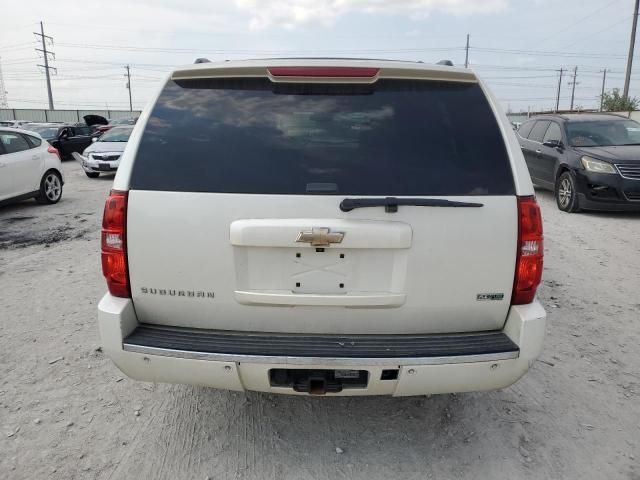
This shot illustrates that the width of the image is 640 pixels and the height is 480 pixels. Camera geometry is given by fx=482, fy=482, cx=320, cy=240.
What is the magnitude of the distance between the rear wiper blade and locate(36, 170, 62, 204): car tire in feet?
32.3

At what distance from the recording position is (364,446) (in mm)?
2742

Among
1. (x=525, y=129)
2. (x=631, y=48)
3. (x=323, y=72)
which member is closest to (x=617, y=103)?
(x=631, y=48)

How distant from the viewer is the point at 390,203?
2211 millimetres

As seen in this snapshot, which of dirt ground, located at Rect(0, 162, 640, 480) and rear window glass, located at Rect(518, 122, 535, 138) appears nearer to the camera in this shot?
dirt ground, located at Rect(0, 162, 640, 480)

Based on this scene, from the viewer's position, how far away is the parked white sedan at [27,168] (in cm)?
912

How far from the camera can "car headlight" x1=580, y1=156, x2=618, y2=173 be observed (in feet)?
27.4

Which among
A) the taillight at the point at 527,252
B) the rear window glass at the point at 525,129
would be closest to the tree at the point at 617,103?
the rear window glass at the point at 525,129

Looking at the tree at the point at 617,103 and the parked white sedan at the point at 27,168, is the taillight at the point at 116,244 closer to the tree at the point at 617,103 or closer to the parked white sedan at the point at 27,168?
the parked white sedan at the point at 27,168

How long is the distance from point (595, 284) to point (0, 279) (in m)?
6.72

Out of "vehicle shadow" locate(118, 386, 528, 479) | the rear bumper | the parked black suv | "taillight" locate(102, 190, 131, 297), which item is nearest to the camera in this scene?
the rear bumper

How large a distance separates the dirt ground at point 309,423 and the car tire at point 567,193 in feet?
16.4

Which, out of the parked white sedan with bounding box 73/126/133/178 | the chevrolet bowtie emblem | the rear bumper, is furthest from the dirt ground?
the parked white sedan with bounding box 73/126/133/178

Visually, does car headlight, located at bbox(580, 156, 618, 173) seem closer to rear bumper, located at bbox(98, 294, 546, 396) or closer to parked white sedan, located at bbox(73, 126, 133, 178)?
rear bumper, located at bbox(98, 294, 546, 396)

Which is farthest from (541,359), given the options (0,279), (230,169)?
(0,279)
